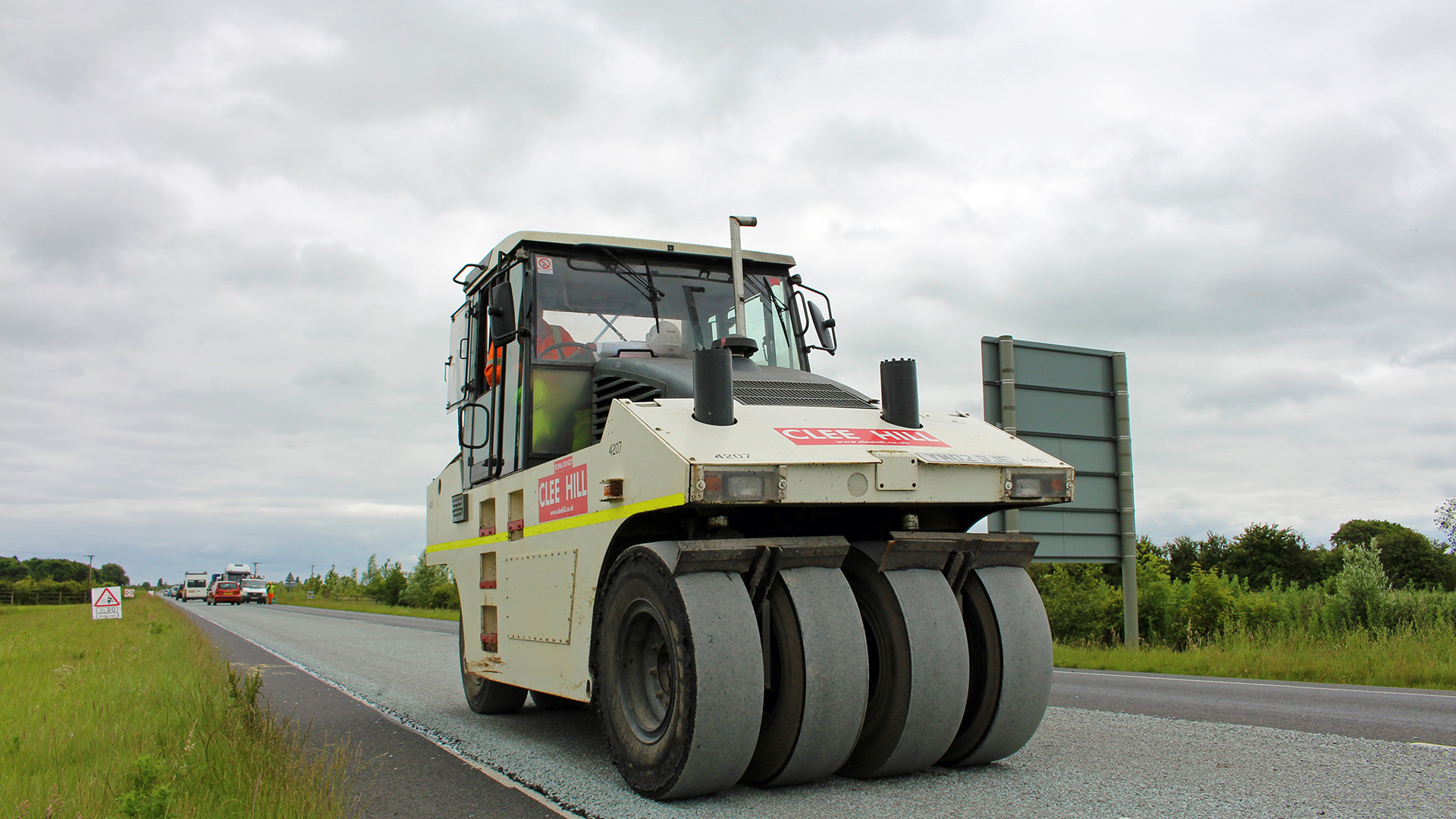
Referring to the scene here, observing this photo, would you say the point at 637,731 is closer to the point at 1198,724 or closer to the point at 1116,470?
the point at 1198,724

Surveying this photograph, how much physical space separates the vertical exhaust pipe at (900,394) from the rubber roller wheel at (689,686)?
4.70 ft

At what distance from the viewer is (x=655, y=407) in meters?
5.08

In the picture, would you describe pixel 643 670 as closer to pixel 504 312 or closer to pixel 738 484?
pixel 738 484

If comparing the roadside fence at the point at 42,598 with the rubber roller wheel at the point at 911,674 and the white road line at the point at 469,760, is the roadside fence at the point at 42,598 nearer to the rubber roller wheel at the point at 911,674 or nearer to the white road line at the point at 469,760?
the white road line at the point at 469,760

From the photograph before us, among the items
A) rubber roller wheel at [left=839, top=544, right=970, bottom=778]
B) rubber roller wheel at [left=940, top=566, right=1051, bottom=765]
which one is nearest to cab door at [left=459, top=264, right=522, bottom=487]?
rubber roller wheel at [left=839, top=544, right=970, bottom=778]

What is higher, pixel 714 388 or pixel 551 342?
pixel 551 342

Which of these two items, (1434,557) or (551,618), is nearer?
(551,618)

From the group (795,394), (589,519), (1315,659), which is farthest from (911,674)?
(1315,659)

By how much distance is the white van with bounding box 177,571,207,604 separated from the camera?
72.1m

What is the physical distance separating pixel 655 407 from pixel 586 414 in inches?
62.7

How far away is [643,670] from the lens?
4898mm

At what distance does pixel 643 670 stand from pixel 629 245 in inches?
130

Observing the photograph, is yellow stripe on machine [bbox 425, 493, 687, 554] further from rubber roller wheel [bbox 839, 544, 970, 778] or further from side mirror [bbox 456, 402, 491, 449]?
rubber roller wheel [bbox 839, 544, 970, 778]

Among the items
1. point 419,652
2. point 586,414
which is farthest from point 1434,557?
point 586,414
